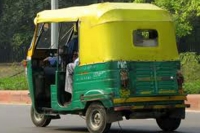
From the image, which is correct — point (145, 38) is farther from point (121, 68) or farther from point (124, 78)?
point (124, 78)

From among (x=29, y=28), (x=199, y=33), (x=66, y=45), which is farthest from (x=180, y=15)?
(x=29, y=28)

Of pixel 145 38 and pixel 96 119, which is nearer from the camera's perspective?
pixel 96 119

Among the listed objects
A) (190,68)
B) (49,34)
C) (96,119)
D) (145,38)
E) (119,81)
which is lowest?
(96,119)

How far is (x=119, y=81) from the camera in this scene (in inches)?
420

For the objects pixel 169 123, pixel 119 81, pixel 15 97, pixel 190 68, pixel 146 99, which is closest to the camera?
pixel 119 81

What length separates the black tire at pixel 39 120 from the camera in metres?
13.0

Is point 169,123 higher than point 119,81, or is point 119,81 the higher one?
point 119,81

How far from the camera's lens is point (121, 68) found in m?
10.7

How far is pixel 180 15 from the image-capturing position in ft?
84.5

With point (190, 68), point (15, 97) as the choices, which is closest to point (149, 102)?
point (15, 97)

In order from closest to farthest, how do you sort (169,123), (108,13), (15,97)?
1. (108,13)
2. (169,123)
3. (15,97)

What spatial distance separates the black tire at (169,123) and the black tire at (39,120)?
247 centimetres

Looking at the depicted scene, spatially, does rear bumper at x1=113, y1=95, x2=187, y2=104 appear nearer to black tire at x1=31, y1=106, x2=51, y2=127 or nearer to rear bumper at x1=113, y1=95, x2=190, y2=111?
rear bumper at x1=113, y1=95, x2=190, y2=111

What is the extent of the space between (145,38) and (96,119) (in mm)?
1725
